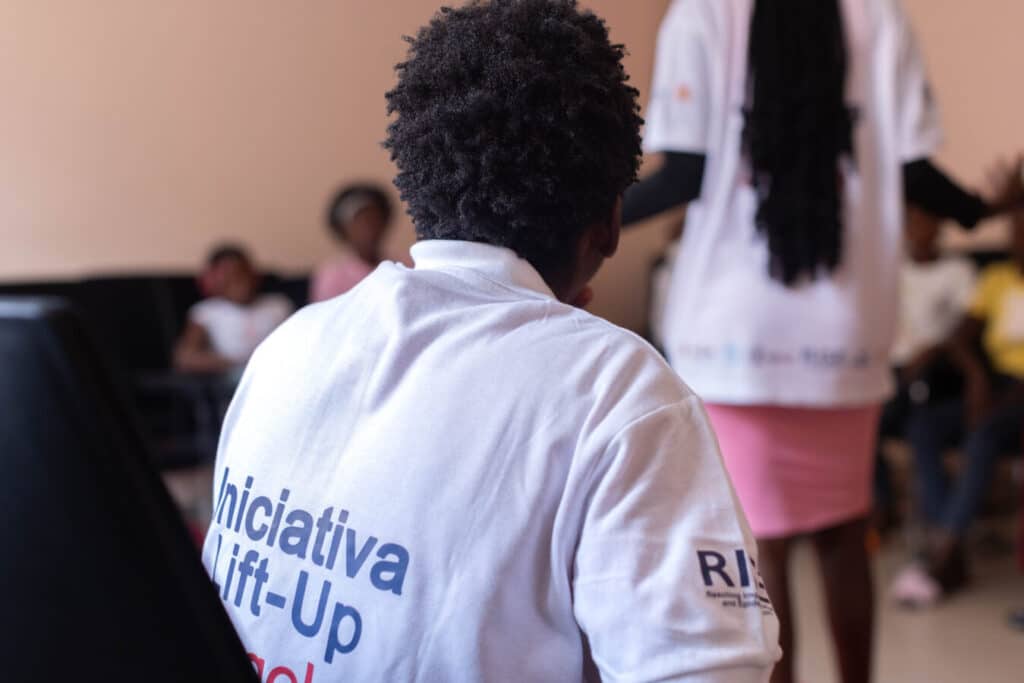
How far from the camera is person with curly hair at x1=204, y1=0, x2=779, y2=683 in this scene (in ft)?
2.14

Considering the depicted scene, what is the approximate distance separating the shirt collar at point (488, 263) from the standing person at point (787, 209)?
70cm

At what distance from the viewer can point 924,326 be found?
3.61 metres

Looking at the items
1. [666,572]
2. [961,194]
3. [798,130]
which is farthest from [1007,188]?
[666,572]

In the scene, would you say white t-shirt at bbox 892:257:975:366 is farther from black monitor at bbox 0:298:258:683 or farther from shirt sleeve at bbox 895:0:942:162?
black monitor at bbox 0:298:258:683

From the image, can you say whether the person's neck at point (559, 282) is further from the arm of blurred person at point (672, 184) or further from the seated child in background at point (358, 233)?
the seated child in background at point (358, 233)

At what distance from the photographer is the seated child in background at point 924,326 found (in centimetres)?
354

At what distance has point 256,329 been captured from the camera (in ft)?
13.2

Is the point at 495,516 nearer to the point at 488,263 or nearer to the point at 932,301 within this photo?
the point at 488,263

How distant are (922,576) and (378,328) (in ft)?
8.54

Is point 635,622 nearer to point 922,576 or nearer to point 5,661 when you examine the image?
point 5,661

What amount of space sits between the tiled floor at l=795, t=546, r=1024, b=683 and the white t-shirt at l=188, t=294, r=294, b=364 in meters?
2.13

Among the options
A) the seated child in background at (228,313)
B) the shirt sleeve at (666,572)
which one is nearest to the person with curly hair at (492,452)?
the shirt sleeve at (666,572)

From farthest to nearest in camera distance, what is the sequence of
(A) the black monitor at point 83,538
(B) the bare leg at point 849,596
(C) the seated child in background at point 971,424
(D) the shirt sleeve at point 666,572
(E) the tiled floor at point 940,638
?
(C) the seated child in background at point 971,424 < (E) the tiled floor at point 940,638 < (B) the bare leg at point 849,596 < (D) the shirt sleeve at point 666,572 < (A) the black monitor at point 83,538

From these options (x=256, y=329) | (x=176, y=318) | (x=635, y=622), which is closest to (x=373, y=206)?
Answer: (x=256, y=329)
